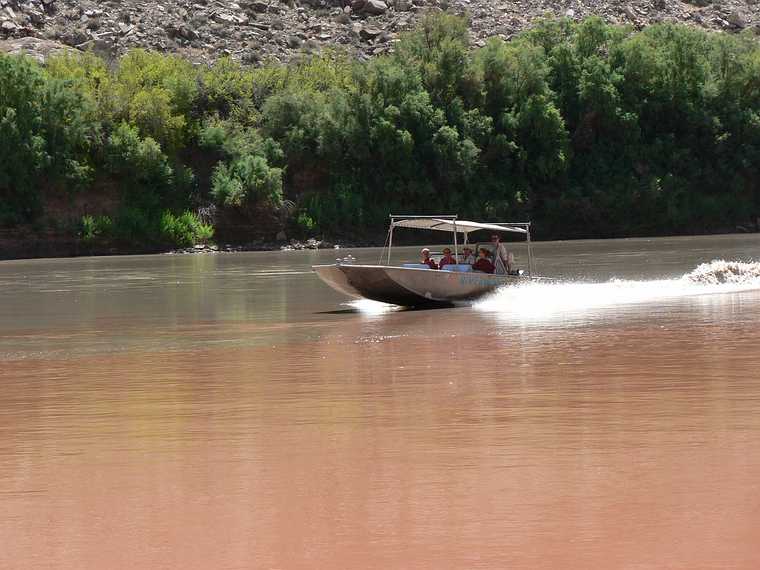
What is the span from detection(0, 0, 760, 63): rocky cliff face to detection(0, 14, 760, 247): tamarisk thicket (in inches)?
289

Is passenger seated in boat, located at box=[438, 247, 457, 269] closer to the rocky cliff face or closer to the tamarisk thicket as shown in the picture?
the tamarisk thicket

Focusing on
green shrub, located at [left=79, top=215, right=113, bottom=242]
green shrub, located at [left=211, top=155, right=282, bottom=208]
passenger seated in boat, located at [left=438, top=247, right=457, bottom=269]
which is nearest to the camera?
passenger seated in boat, located at [left=438, top=247, right=457, bottom=269]

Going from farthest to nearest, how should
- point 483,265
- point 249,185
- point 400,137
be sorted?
1. point 400,137
2. point 249,185
3. point 483,265

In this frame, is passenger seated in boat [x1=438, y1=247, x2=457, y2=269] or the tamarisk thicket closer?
passenger seated in boat [x1=438, y1=247, x2=457, y2=269]

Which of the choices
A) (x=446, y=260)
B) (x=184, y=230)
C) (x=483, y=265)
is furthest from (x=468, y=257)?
(x=184, y=230)

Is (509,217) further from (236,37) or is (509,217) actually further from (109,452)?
(109,452)

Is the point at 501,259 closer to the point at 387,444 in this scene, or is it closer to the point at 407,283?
the point at 407,283

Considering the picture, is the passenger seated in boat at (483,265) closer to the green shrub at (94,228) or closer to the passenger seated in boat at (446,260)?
the passenger seated in boat at (446,260)

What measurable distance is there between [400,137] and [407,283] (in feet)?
169

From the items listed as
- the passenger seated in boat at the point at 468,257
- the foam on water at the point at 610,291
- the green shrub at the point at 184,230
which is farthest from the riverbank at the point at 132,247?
the passenger seated in boat at the point at 468,257

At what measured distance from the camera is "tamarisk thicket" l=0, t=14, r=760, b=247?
7469 cm

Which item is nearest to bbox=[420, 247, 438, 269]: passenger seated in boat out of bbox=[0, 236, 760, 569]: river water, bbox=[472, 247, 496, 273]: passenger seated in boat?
bbox=[472, 247, 496, 273]: passenger seated in boat

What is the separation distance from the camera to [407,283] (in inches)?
1179

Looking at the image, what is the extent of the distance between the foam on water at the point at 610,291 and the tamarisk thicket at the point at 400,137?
138 ft
